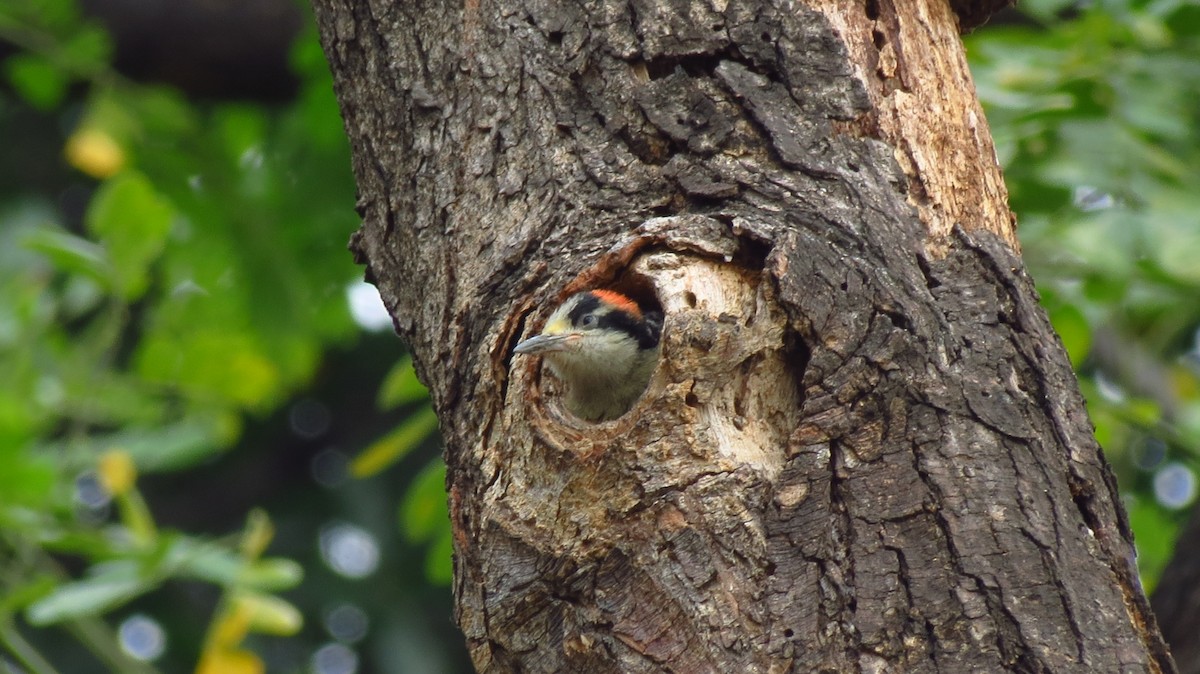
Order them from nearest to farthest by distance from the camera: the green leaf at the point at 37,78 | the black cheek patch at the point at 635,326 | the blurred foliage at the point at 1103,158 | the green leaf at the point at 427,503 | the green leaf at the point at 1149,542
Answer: the black cheek patch at the point at 635,326
the blurred foliage at the point at 1103,158
the green leaf at the point at 427,503
the green leaf at the point at 1149,542
the green leaf at the point at 37,78

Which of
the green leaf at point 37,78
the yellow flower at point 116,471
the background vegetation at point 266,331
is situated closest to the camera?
the background vegetation at point 266,331

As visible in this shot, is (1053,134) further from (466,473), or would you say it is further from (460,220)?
(466,473)

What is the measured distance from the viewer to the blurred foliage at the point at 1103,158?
4.01 meters

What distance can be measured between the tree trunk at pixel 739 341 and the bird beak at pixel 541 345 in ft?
0.13

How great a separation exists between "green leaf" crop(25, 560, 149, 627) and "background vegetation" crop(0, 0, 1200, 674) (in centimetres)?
1

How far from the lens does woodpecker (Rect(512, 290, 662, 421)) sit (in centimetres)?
330

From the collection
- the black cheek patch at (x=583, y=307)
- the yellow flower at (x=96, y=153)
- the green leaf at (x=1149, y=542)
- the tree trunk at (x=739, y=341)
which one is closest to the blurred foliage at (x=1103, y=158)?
the green leaf at (x=1149, y=542)

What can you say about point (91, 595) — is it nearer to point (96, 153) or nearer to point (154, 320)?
point (154, 320)

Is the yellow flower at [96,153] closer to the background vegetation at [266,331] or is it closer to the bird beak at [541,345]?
the background vegetation at [266,331]

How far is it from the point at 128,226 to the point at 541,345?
2388mm

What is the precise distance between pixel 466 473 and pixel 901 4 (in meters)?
1.59

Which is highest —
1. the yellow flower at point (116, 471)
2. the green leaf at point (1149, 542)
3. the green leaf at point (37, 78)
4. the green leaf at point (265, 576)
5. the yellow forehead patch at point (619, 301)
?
the green leaf at point (37, 78)

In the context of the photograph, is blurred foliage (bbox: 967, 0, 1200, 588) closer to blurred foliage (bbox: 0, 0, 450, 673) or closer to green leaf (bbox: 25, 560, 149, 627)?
blurred foliage (bbox: 0, 0, 450, 673)

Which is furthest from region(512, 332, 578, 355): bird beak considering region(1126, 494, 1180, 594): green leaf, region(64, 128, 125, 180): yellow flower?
region(64, 128, 125, 180): yellow flower
